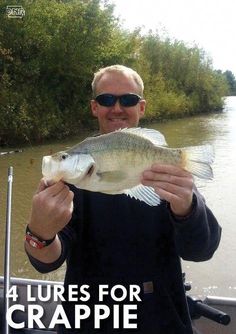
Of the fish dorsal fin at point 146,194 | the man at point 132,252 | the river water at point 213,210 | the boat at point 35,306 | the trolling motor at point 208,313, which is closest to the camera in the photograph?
the fish dorsal fin at point 146,194

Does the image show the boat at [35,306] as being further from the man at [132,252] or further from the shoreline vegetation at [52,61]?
the shoreline vegetation at [52,61]

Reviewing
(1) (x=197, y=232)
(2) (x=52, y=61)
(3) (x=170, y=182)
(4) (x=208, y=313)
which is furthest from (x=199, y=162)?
(2) (x=52, y=61)

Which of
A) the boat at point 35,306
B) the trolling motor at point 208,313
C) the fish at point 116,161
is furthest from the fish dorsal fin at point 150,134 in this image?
the boat at point 35,306

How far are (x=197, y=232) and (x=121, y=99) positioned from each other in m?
0.76

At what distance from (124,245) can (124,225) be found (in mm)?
88

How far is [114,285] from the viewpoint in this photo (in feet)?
6.33

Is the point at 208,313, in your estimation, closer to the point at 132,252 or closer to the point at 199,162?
the point at 132,252

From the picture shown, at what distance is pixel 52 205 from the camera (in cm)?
159

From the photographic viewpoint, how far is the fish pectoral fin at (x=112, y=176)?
1.58 meters

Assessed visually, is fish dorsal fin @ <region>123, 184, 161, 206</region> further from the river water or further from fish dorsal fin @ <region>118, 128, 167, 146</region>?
the river water

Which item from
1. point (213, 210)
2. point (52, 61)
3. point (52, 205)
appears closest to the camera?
point (52, 205)

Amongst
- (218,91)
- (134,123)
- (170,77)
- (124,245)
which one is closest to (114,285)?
(124,245)

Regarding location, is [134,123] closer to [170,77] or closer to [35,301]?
[35,301]

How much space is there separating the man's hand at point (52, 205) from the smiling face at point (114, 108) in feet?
2.04
